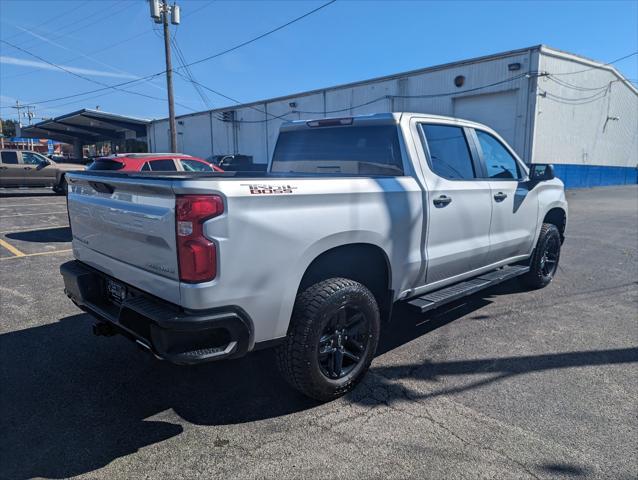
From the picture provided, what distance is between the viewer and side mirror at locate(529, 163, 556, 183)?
5.26 metres

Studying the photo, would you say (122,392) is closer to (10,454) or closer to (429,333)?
(10,454)

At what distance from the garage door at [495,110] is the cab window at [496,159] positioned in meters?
17.6

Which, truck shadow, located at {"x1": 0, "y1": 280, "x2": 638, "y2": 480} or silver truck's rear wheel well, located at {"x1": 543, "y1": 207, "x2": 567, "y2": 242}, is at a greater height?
silver truck's rear wheel well, located at {"x1": 543, "y1": 207, "x2": 567, "y2": 242}

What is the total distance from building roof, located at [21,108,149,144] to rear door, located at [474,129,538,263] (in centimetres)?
3517

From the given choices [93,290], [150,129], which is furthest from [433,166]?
[150,129]

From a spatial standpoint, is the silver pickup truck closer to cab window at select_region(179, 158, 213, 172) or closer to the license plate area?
the license plate area

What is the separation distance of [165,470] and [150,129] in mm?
47462

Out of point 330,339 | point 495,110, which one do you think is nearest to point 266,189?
point 330,339

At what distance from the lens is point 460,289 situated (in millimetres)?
4234

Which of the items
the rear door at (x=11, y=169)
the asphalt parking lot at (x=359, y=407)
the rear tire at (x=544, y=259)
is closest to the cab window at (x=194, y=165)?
the asphalt parking lot at (x=359, y=407)

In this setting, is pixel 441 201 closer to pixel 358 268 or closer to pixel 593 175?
pixel 358 268

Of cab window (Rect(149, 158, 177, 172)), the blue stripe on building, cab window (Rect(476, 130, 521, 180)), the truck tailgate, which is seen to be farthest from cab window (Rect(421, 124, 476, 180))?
the blue stripe on building

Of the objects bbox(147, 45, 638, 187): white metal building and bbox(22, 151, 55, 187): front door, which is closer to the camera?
bbox(22, 151, 55, 187): front door

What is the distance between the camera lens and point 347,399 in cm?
328
